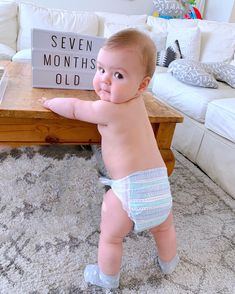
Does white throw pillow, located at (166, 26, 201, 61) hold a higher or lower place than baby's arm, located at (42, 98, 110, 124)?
lower

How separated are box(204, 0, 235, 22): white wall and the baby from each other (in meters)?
2.97

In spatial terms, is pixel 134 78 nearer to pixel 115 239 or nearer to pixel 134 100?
pixel 134 100

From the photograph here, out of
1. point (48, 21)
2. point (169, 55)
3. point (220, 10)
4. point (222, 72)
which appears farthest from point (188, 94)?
point (220, 10)

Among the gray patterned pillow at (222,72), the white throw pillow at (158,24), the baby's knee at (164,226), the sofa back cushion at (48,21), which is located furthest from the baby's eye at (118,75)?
the white throw pillow at (158,24)

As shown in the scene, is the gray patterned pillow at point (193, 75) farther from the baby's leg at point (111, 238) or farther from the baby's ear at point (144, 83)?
the baby's leg at point (111, 238)

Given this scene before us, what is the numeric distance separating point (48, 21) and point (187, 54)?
1263 mm

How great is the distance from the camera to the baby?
709 mm

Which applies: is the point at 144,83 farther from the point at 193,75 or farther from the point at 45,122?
the point at 193,75

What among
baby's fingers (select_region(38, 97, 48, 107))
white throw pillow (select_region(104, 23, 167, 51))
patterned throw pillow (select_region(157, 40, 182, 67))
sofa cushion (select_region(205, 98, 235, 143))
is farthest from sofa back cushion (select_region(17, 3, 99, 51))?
baby's fingers (select_region(38, 97, 48, 107))

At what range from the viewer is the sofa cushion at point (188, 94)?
1.64 m

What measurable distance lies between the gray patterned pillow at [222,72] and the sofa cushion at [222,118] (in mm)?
471

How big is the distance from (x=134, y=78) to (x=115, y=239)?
450mm

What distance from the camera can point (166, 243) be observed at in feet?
2.93

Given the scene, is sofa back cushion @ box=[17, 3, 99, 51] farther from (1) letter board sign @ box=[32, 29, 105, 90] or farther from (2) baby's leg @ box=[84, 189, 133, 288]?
(2) baby's leg @ box=[84, 189, 133, 288]
